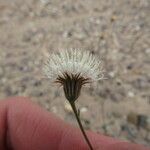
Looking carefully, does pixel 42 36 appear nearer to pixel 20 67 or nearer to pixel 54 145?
pixel 20 67

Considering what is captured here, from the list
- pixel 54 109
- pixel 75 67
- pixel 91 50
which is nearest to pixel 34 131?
pixel 75 67

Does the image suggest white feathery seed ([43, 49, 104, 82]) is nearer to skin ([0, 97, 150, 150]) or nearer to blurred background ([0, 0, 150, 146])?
skin ([0, 97, 150, 150])

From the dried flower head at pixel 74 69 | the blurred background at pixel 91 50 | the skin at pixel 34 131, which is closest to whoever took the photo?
the dried flower head at pixel 74 69

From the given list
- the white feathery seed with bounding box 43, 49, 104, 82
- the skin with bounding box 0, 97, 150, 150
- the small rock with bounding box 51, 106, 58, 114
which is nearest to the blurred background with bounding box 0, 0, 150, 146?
the small rock with bounding box 51, 106, 58, 114

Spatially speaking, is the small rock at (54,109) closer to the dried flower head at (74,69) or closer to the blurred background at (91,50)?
the blurred background at (91,50)

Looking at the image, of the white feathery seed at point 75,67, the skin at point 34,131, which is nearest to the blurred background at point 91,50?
the skin at point 34,131
